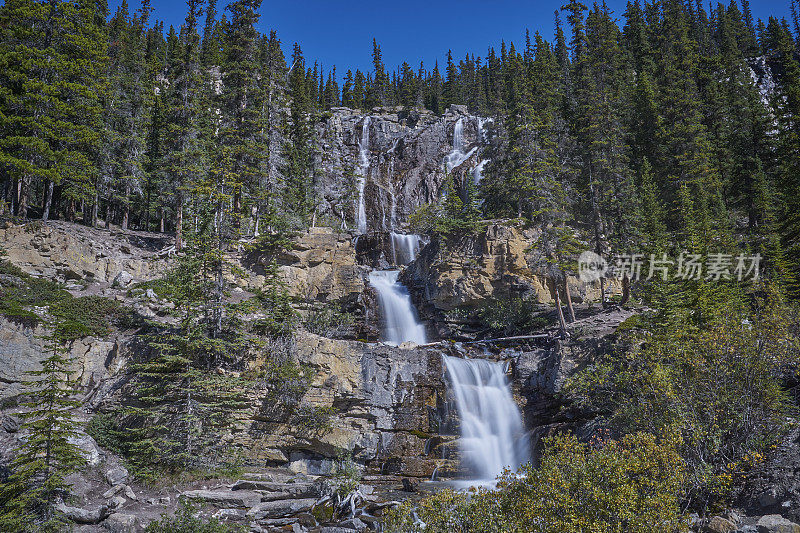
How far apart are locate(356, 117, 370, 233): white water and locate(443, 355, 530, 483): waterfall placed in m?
29.3

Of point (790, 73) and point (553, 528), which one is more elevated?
point (790, 73)

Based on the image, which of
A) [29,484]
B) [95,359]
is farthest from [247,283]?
[29,484]

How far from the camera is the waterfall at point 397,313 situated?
107 feet

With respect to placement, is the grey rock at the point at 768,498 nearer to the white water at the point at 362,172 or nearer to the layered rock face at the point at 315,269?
the layered rock face at the point at 315,269

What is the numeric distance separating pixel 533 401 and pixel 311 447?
12.1 metres

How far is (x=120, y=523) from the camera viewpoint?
1366cm

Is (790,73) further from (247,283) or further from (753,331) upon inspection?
(247,283)

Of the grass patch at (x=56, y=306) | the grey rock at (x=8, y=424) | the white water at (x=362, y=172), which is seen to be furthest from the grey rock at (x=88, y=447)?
the white water at (x=362, y=172)

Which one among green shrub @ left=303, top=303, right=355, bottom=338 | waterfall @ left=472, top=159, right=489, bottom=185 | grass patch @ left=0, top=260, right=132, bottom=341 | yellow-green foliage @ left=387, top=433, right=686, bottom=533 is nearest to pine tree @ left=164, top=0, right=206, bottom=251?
grass patch @ left=0, top=260, right=132, bottom=341

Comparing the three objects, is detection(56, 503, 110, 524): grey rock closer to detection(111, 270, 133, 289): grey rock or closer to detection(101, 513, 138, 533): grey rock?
detection(101, 513, 138, 533): grey rock

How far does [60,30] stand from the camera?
2872cm

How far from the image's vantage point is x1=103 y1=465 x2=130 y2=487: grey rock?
53.8 feet

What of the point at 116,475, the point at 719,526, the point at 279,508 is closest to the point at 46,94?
the point at 116,475

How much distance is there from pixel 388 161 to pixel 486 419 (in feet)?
142
